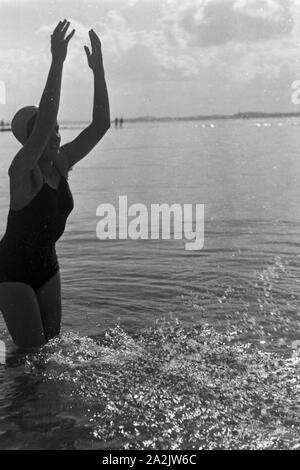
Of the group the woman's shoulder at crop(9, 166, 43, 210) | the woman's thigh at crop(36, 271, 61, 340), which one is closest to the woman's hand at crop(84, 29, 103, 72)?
the woman's shoulder at crop(9, 166, 43, 210)

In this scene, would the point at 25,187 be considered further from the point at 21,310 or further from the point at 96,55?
the point at 96,55

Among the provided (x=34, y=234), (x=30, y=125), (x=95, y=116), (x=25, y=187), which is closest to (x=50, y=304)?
(x=34, y=234)

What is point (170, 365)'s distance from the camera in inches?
237

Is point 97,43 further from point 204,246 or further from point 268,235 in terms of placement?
point 268,235

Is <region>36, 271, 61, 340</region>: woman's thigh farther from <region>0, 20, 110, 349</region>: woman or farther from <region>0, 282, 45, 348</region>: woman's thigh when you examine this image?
<region>0, 282, 45, 348</region>: woman's thigh

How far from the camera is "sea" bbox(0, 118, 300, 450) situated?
15.8 ft

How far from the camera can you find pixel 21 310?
5.46 m

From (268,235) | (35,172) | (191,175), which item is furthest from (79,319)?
(191,175)

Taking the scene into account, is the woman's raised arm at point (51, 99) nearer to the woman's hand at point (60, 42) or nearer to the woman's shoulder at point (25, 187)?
the woman's hand at point (60, 42)

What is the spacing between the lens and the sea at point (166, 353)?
481 centimetres

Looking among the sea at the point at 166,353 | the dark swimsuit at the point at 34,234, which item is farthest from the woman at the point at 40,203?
the sea at the point at 166,353

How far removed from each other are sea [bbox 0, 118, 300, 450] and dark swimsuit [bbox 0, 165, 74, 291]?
93 cm

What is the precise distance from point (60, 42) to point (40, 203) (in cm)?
137
